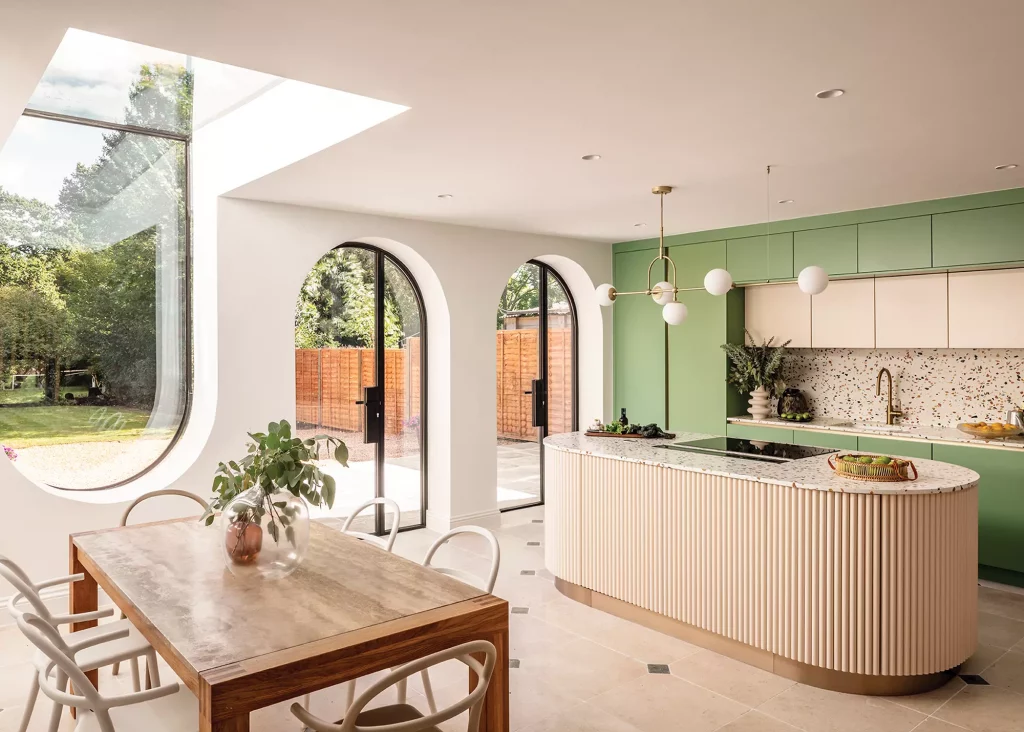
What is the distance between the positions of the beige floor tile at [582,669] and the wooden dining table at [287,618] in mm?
1166

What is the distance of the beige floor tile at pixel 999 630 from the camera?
12.2 feet

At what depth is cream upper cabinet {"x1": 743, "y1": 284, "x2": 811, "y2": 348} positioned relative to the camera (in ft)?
18.9

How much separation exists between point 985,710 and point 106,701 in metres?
3.27

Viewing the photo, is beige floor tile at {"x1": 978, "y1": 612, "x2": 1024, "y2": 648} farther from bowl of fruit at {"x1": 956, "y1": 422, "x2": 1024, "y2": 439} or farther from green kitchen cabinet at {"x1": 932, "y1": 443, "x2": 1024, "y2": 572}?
bowl of fruit at {"x1": 956, "y1": 422, "x2": 1024, "y2": 439}

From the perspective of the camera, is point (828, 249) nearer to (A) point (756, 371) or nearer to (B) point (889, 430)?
(A) point (756, 371)

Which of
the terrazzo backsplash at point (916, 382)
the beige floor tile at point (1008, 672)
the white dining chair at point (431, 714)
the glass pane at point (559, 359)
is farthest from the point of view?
the glass pane at point (559, 359)

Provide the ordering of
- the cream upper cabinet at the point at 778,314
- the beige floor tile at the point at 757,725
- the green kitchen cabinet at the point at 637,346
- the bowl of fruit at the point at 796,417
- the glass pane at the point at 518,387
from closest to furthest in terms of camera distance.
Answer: the beige floor tile at the point at 757,725 → the bowl of fruit at the point at 796,417 → the cream upper cabinet at the point at 778,314 → the green kitchen cabinet at the point at 637,346 → the glass pane at the point at 518,387

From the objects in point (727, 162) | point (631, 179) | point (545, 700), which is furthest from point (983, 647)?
point (631, 179)

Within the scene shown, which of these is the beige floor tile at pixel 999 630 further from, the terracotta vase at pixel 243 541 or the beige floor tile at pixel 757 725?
the terracotta vase at pixel 243 541

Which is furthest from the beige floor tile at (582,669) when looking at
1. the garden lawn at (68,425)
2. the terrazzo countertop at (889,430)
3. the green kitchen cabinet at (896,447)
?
the garden lawn at (68,425)

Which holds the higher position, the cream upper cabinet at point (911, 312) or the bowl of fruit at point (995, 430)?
the cream upper cabinet at point (911, 312)

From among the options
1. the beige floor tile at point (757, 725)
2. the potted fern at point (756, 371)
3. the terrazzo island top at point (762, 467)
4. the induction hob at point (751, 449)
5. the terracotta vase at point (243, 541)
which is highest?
the potted fern at point (756, 371)

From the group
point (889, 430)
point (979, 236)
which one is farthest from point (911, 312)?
point (889, 430)

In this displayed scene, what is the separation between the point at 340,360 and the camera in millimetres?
5637
